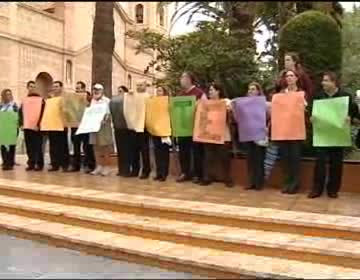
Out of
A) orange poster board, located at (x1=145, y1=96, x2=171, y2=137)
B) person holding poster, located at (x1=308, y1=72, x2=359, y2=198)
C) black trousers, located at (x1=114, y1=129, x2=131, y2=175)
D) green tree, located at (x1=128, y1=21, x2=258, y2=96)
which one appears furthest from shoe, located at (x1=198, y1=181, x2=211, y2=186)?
green tree, located at (x1=128, y1=21, x2=258, y2=96)

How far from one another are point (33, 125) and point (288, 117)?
191 inches

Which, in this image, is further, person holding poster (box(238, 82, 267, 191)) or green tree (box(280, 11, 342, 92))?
green tree (box(280, 11, 342, 92))

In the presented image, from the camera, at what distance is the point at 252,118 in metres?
8.21

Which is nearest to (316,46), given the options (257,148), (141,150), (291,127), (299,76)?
(299,76)

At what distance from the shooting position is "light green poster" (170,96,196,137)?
881 centimetres

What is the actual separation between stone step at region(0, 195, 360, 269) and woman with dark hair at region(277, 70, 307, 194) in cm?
214

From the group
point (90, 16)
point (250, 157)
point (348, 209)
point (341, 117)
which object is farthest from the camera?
point (250, 157)

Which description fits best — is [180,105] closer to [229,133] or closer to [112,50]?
[229,133]

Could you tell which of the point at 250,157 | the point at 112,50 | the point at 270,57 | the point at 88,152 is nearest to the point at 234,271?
the point at 112,50

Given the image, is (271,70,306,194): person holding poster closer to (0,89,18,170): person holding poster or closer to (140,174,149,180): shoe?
(140,174,149,180): shoe

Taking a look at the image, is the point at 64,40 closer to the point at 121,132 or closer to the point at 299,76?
the point at 299,76

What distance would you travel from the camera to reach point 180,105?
29.5 ft

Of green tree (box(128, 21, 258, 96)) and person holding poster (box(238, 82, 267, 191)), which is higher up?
green tree (box(128, 21, 258, 96))

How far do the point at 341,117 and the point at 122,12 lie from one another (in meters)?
5.05
